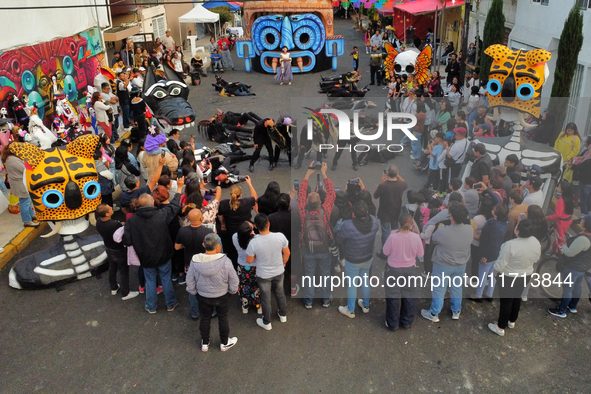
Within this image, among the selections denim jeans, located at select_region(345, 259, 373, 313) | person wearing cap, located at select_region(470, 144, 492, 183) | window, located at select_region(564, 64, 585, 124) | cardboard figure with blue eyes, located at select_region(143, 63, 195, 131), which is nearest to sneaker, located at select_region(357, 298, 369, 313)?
denim jeans, located at select_region(345, 259, 373, 313)

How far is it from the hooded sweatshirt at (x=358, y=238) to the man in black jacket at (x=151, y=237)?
199cm

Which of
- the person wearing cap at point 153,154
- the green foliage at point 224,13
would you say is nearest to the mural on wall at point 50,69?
the person wearing cap at point 153,154

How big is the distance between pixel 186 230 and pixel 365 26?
33519 mm

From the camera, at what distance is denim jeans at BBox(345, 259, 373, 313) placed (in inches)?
218

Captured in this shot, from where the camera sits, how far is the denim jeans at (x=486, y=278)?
18.9 feet

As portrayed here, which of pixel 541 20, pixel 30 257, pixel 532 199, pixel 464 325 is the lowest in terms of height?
pixel 464 325

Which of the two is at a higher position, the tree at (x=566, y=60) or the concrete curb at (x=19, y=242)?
the tree at (x=566, y=60)

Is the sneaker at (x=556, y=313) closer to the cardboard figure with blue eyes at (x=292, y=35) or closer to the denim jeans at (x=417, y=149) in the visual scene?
the denim jeans at (x=417, y=149)

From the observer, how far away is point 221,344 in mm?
5266

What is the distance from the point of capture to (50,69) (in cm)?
1321

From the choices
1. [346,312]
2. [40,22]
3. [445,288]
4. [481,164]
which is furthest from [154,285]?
[40,22]

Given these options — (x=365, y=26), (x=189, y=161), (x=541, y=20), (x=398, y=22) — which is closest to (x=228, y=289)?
(x=189, y=161)

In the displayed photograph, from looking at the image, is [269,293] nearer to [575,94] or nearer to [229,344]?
[229,344]

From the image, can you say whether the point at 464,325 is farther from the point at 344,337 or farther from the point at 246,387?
the point at 246,387
